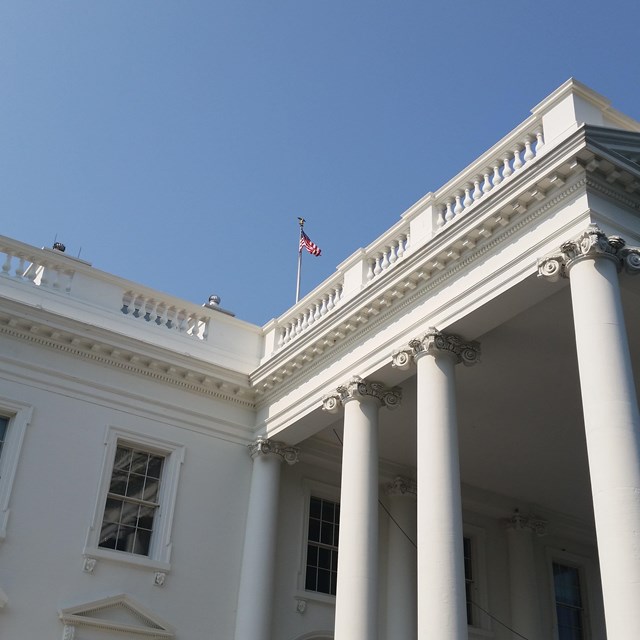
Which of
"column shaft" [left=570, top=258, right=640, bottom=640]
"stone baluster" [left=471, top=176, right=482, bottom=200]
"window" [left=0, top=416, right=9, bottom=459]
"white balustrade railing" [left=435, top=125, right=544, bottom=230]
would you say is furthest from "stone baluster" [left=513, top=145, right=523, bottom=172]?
"window" [left=0, top=416, right=9, bottom=459]

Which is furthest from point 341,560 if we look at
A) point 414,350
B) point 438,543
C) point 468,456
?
point 468,456

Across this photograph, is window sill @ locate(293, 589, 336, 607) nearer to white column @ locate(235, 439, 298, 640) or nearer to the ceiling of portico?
white column @ locate(235, 439, 298, 640)

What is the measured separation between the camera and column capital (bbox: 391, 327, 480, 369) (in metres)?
11.9

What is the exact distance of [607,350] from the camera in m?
9.23

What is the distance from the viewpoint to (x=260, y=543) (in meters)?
14.7

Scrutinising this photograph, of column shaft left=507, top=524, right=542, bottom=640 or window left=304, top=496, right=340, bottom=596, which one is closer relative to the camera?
window left=304, top=496, right=340, bottom=596

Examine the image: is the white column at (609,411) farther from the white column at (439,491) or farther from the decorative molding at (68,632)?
the decorative molding at (68,632)

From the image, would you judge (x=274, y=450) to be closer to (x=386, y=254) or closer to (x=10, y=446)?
(x=386, y=254)

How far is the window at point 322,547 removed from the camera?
15.6m

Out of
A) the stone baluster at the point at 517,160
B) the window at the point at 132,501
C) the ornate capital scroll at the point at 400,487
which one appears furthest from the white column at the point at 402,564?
the stone baluster at the point at 517,160

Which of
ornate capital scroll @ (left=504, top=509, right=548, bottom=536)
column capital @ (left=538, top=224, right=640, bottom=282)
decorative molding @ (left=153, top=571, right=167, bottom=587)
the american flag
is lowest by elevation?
decorative molding @ (left=153, top=571, right=167, bottom=587)

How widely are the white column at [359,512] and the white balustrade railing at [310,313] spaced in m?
1.66

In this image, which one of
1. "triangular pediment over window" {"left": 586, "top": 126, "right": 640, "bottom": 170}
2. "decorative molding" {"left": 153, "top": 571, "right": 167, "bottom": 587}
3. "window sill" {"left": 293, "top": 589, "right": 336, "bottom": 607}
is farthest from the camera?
"window sill" {"left": 293, "top": 589, "right": 336, "bottom": 607}

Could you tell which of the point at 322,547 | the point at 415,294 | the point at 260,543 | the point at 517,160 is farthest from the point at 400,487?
the point at 517,160
